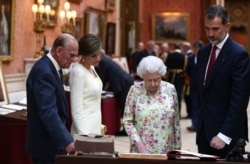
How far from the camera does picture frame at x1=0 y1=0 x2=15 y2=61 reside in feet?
32.4

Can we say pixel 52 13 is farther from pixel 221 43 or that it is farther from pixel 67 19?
pixel 221 43

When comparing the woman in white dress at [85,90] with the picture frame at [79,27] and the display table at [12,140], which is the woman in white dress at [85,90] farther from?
the picture frame at [79,27]

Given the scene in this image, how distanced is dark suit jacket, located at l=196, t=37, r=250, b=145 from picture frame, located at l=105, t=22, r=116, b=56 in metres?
13.0

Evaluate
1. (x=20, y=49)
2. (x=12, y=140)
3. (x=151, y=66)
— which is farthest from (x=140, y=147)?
(x=20, y=49)

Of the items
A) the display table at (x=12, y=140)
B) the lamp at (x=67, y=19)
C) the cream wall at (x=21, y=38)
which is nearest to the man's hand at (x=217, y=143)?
the display table at (x=12, y=140)

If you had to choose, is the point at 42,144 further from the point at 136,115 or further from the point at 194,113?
the point at 194,113

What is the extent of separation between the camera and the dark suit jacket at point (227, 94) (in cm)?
507

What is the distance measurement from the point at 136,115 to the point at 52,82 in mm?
971

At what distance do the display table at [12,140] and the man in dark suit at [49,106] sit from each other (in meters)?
2.05

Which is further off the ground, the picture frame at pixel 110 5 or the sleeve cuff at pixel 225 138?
the picture frame at pixel 110 5

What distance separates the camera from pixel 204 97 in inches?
208

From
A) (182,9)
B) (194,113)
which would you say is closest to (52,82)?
(194,113)

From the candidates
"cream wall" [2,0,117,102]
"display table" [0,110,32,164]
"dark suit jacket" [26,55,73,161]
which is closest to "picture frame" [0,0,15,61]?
"cream wall" [2,0,117,102]

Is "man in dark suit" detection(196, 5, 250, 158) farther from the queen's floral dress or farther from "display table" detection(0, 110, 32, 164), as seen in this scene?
"display table" detection(0, 110, 32, 164)
